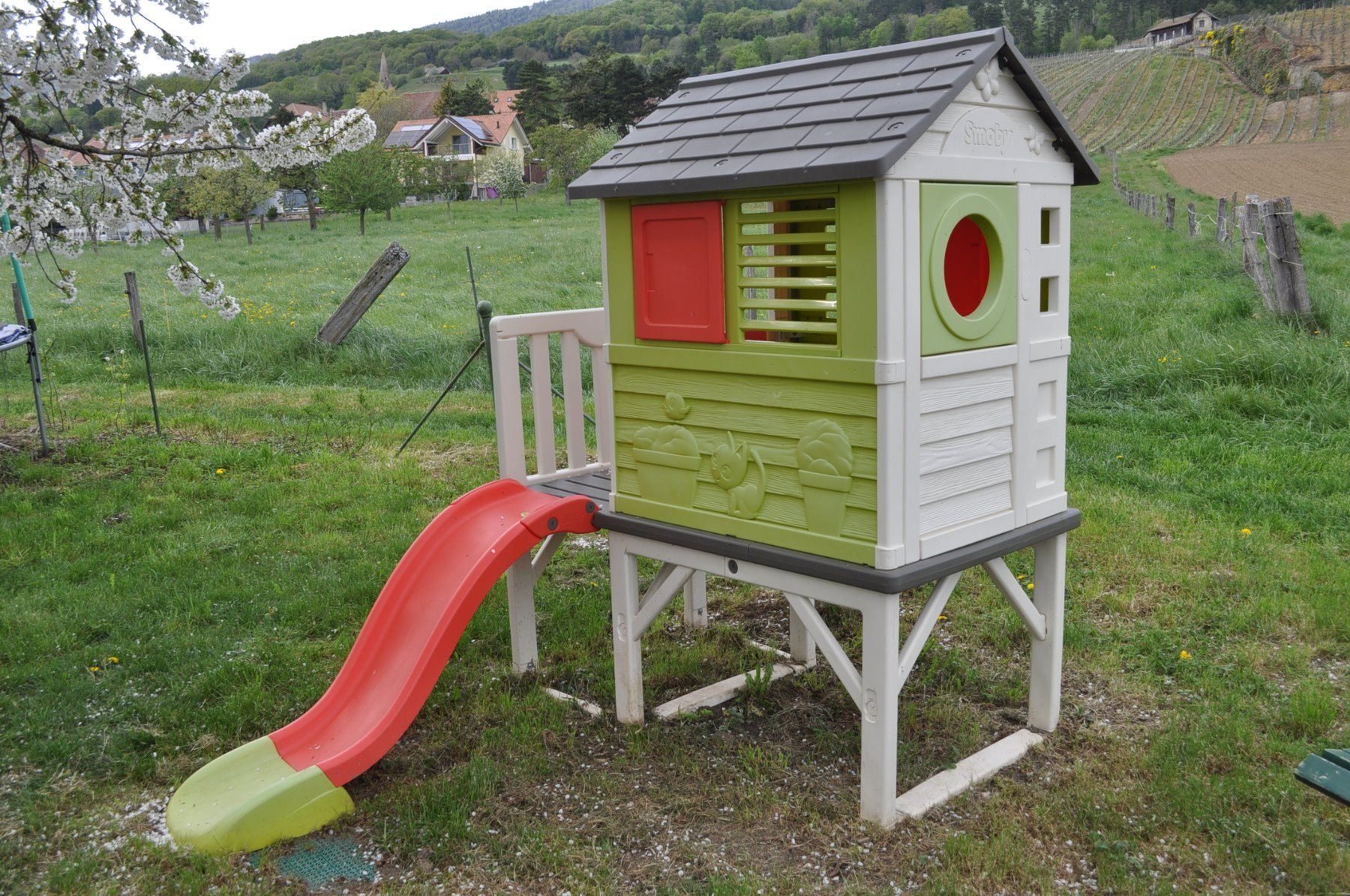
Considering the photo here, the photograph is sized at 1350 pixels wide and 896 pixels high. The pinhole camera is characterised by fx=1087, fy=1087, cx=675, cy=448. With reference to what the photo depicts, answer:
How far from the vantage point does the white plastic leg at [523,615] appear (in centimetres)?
472

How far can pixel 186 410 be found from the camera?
951cm

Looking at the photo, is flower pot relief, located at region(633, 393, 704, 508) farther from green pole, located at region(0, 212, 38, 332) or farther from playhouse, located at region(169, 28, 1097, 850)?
green pole, located at region(0, 212, 38, 332)

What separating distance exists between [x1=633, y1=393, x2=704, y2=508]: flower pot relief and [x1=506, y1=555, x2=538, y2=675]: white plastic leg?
875 mm

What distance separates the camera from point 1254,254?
32.7 ft

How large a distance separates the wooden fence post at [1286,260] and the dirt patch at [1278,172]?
11.1 m

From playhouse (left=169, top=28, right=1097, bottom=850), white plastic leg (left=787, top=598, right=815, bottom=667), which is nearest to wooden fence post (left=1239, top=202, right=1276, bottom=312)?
playhouse (left=169, top=28, right=1097, bottom=850)

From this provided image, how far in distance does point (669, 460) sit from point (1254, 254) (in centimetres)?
825

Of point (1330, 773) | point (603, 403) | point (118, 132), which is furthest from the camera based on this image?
point (118, 132)

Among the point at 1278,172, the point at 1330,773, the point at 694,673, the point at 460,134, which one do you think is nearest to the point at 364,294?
the point at 694,673

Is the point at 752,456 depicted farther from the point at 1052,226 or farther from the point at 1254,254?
the point at 1254,254

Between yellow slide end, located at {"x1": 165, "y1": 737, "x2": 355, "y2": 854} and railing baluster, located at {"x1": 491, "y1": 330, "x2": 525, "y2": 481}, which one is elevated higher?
railing baluster, located at {"x1": 491, "y1": 330, "x2": 525, "y2": 481}

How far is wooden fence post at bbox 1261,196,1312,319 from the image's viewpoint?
8609 millimetres

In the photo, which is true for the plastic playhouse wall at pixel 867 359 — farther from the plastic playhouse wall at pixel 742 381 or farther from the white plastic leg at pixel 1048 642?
the white plastic leg at pixel 1048 642

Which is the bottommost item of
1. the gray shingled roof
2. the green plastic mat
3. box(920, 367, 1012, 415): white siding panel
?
the green plastic mat
